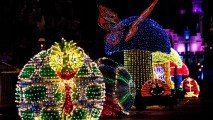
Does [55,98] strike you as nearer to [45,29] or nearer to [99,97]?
[99,97]

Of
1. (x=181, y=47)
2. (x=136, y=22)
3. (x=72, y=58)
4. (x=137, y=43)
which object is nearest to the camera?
(x=72, y=58)

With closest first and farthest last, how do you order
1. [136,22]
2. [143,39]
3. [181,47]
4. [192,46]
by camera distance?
[136,22]
[143,39]
[181,47]
[192,46]

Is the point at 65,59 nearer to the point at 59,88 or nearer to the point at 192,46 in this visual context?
the point at 59,88

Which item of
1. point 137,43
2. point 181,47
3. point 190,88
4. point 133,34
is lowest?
point 190,88

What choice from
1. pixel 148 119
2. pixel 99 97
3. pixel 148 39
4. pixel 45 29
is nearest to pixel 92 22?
pixel 45 29

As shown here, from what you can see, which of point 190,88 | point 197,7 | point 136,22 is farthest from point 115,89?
point 197,7

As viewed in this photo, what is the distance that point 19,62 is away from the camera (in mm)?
27000

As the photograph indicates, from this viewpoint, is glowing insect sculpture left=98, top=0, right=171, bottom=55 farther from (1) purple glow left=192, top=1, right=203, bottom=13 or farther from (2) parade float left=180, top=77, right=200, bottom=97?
(1) purple glow left=192, top=1, right=203, bottom=13

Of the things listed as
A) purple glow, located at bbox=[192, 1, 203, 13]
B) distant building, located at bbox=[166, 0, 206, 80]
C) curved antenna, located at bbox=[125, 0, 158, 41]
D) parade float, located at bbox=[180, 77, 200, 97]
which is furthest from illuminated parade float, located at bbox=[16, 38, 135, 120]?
purple glow, located at bbox=[192, 1, 203, 13]

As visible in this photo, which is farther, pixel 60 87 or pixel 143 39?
pixel 143 39

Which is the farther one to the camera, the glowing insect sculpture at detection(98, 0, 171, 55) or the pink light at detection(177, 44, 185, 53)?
the pink light at detection(177, 44, 185, 53)

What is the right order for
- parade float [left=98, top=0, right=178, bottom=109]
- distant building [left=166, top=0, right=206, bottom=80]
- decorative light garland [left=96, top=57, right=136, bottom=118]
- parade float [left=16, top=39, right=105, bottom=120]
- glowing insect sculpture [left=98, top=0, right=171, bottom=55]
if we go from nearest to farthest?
1. parade float [left=16, top=39, right=105, bottom=120]
2. decorative light garland [left=96, top=57, right=136, bottom=118]
3. glowing insect sculpture [left=98, top=0, right=171, bottom=55]
4. parade float [left=98, top=0, right=178, bottom=109]
5. distant building [left=166, top=0, right=206, bottom=80]

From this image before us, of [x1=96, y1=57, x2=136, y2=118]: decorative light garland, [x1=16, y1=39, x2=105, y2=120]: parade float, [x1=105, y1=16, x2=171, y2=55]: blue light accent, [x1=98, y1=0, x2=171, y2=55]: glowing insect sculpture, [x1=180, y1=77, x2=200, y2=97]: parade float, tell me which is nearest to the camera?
[x1=16, y1=39, x2=105, y2=120]: parade float

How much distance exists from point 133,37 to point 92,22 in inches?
491
